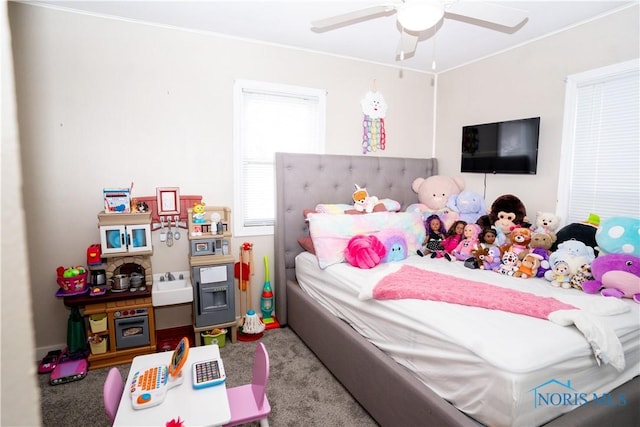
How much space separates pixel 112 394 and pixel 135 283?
1257 millimetres

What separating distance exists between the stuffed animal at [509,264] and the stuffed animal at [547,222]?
0.36 metres

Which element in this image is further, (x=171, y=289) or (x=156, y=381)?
(x=171, y=289)

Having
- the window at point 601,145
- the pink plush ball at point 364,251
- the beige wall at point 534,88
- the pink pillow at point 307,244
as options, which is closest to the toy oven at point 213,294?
the pink pillow at point 307,244

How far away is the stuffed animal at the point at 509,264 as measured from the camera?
239cm

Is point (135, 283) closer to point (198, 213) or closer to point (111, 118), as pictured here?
point (198, 213)

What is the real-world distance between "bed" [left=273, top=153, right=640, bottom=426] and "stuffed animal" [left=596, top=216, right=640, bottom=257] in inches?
26.8

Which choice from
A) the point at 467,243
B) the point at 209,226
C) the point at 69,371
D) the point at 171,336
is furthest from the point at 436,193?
the point at 69,371

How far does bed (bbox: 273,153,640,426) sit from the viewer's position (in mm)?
1447

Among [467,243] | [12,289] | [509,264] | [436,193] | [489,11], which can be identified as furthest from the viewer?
[436,193]

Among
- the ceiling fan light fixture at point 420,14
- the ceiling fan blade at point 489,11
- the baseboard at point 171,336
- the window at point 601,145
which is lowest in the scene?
the baseboard at point 171,336

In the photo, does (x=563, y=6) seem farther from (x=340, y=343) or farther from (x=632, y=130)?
(x=340, y=343)

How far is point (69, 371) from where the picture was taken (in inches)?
90.8

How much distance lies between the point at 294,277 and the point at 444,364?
6.08 ft

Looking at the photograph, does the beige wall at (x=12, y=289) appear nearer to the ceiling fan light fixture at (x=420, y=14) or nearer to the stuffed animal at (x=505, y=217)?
the ceiling fan light fixture at (x=420, y=14)
